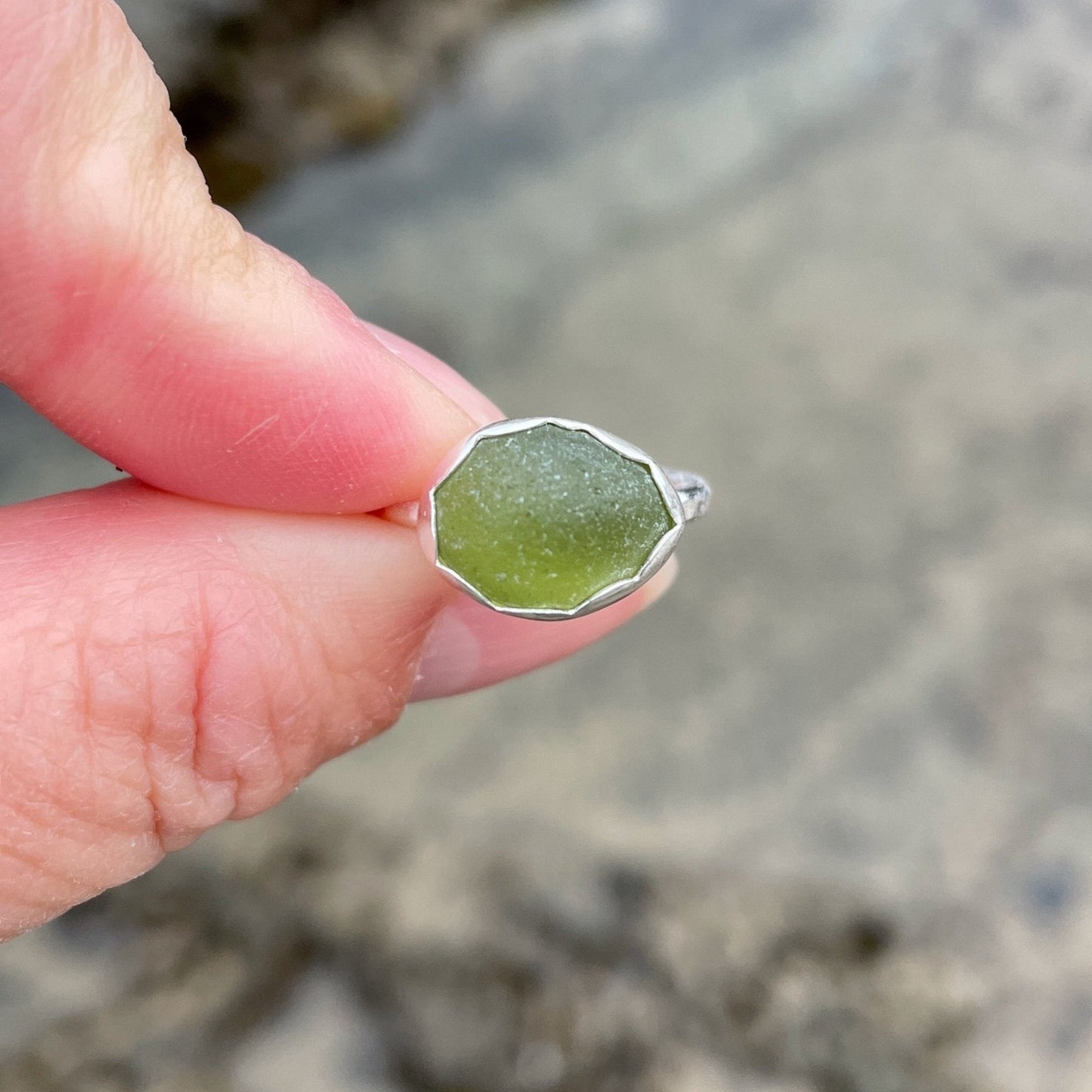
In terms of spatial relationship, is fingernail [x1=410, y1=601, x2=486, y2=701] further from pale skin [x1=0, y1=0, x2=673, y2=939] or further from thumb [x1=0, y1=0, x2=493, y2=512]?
thumb [x1=0, y1=0, x2=493, y2=512]

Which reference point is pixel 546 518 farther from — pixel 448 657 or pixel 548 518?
pixel 448 657

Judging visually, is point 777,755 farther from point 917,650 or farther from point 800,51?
point 800,51

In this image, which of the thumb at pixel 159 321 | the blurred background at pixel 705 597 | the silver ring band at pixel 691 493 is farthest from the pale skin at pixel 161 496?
the blurred background at pixel 705 597

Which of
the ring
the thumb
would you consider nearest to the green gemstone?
the ring

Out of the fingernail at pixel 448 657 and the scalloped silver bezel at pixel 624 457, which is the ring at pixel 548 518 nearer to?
the scalloped silver bezel at pixel 624 457

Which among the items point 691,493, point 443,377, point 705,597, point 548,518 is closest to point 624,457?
point 548,518

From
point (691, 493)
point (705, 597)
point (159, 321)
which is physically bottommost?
point (705, 597)

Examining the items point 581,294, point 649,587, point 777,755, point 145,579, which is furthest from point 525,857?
point 581,294
